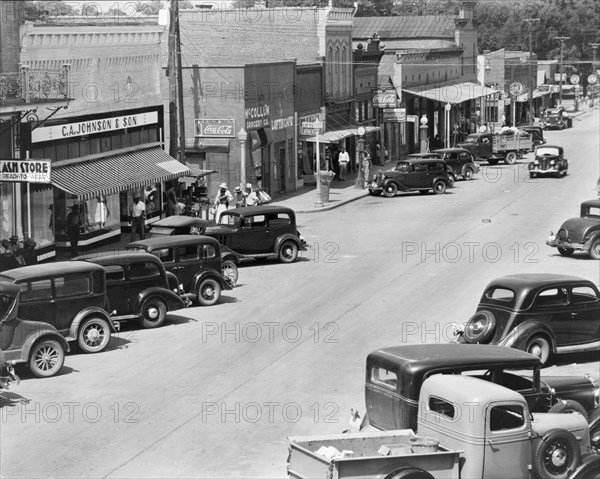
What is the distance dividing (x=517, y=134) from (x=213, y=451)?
4698 centimetres

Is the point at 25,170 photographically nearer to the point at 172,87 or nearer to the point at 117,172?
the point at 117,172

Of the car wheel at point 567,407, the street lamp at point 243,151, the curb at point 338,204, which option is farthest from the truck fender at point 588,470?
the curb at point 338,204

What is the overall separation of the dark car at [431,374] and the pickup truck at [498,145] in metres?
44.8

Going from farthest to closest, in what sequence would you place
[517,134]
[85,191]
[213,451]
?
[517,134]
[85,191]
[213,451]

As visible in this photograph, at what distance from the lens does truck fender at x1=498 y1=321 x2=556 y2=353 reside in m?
21.2

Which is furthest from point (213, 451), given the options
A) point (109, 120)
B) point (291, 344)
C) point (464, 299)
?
point (109, 120)

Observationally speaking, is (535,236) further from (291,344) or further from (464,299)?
(291,344)

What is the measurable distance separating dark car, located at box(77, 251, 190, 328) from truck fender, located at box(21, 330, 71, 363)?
3164mm

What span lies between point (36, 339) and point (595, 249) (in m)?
18.4

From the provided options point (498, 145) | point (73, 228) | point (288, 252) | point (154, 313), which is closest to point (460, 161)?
point (498, 145)

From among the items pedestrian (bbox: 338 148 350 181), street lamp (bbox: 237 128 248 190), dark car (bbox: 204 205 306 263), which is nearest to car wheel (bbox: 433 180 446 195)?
pedestrian (bbox: 338 148 350 181)

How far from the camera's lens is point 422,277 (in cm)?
3041

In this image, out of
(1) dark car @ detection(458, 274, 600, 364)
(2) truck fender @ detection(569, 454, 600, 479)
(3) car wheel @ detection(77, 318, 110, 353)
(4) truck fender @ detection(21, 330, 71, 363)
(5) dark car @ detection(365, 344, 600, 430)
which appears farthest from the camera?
(3) car wheel @ detection(77, 318, 110, 353)

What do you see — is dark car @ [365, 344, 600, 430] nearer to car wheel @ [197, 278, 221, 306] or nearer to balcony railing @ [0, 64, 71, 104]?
car wheel @ [197, 278, 221, 306]
